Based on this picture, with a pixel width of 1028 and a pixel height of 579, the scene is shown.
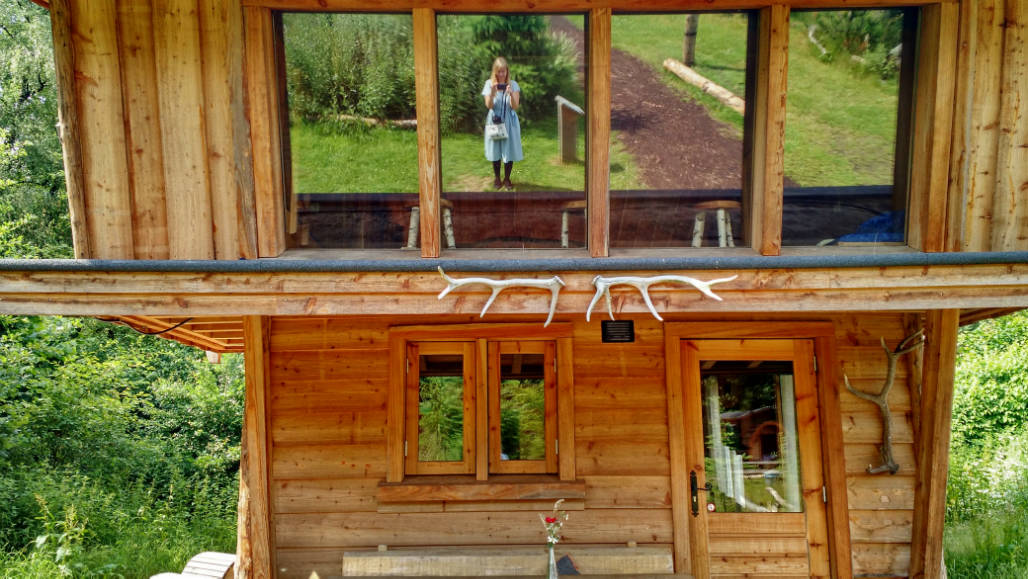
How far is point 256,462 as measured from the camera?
5.60 m

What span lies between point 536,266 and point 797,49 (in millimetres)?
2024

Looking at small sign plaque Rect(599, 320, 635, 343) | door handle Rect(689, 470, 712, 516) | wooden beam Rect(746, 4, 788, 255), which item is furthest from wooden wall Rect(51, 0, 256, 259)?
door handle Rect(689, 470, 712, 516)

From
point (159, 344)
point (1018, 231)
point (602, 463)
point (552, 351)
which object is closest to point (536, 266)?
point (552, 351)

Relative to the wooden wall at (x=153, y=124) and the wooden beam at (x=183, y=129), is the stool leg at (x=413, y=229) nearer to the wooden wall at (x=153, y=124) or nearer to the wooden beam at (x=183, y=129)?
the wooden wall at (x=153, y=124)

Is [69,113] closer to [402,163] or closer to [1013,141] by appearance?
[402,163]

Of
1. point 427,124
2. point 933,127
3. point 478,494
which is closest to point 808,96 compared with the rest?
point 933,127

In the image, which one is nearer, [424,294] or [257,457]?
[424,294]

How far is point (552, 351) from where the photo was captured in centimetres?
586

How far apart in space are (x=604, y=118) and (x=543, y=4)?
73 cm

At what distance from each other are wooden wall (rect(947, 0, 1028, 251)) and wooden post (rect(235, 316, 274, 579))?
4.32m

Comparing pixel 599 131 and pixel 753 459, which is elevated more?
pixel 599 131

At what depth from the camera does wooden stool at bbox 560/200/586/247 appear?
496cm

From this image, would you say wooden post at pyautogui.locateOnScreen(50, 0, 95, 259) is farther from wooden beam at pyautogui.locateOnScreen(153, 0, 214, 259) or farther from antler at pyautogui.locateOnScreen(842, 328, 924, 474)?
antler at pyautogui.locateOnScreen(842, 328, 924, 474)

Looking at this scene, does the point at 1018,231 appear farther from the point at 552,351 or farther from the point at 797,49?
the point at 552,351
